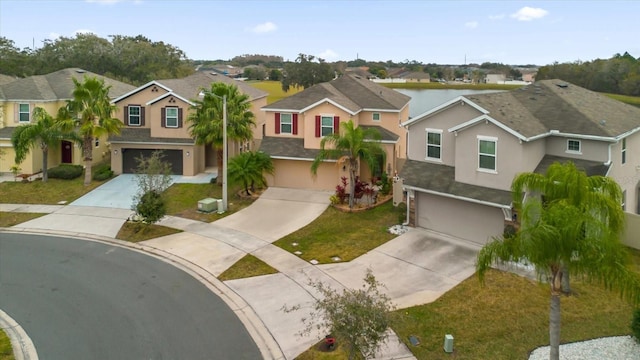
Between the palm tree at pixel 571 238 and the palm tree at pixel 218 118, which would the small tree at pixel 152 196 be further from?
the palm tree at pixel 571 238

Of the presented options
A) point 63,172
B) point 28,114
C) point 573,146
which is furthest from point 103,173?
point 573,146

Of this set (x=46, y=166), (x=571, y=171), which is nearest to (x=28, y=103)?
(x=46, y=166)

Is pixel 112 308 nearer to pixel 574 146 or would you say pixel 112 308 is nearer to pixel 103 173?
pixel 574 146

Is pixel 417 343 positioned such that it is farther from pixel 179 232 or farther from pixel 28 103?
pixel 28 103

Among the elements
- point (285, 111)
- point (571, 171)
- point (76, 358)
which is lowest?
point (76, 358)

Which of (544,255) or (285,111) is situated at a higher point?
(285,111)

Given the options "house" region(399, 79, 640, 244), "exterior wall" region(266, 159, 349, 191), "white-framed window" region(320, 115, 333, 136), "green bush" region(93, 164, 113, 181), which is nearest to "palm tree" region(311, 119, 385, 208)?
"house" region(399, 79, 640, 244)
